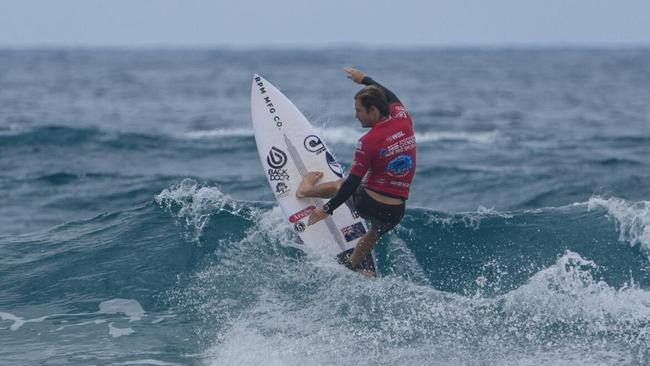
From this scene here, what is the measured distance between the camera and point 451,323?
760cm

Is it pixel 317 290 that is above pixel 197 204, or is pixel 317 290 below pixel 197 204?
below

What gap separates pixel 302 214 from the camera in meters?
9.09

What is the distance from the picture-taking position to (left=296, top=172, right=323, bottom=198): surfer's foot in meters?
8.91

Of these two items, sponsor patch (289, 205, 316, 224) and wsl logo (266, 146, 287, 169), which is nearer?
sponsor patch (289, 205, 316, 224)

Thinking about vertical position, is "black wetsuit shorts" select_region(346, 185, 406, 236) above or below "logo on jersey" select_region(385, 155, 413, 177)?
below

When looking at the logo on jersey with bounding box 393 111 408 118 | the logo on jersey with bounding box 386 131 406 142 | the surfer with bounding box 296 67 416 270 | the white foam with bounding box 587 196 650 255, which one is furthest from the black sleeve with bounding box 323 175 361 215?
the white foam with bounding box 587 196 650 255

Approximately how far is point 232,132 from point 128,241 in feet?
47.7

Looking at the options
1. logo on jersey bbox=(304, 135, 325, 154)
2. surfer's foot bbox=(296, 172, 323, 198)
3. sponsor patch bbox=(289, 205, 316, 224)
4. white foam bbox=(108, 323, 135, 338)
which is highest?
logo on jersey bbox=(304, 135, 325, 154)

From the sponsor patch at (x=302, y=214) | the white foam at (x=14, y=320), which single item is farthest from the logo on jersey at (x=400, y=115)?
the white foam at (x=14, y=320)

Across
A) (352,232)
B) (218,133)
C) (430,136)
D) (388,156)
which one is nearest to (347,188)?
(388,156)

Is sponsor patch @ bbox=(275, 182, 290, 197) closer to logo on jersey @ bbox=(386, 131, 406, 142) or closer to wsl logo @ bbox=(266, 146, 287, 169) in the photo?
wsl logo @ bbox=(266, 146, 287, 169)

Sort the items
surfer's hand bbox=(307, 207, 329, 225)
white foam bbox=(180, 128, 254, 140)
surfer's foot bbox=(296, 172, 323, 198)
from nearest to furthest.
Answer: surfer's hand bbox=(307, 207, 329, 225), surfer's foot bbox=(296, 172, 323, 198), white foam bbox=(180, 128, 254, 140)

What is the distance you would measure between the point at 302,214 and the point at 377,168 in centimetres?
138

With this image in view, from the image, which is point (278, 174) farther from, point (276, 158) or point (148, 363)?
point (148, 363)
